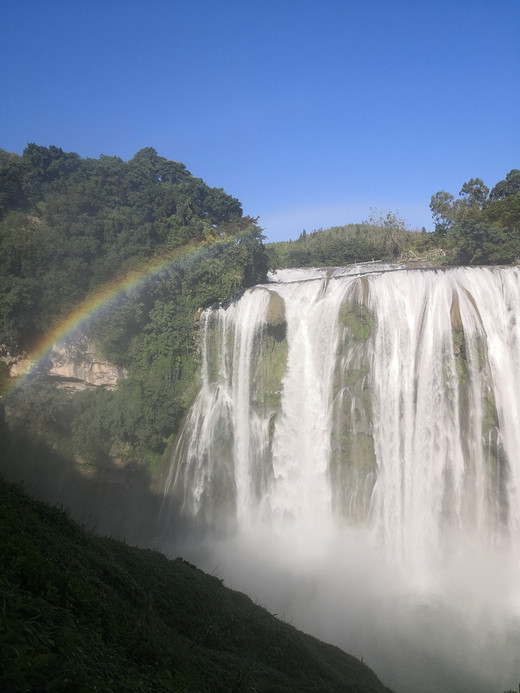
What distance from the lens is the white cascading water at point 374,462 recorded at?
41.0 ft

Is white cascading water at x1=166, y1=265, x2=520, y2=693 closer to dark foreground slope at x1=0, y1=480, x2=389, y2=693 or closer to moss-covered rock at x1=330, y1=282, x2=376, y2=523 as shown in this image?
moss-covered rock at x1=330, y1=282, x2=376, y2=523

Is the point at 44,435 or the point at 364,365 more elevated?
the point at 364,365

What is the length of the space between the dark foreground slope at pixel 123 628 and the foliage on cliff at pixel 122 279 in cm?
1208

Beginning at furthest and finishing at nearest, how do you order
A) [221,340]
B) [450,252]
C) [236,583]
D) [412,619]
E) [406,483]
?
[450,252]
[221,340]
[406,483]
[236,583]
[412,619]

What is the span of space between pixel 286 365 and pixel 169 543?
7.87 m

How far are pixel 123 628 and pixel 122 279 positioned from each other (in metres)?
19.2

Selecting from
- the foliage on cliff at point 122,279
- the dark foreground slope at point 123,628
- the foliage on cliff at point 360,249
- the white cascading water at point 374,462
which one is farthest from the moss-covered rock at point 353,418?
the foliage on cliff at point 360,249

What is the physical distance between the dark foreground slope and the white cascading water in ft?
17.6

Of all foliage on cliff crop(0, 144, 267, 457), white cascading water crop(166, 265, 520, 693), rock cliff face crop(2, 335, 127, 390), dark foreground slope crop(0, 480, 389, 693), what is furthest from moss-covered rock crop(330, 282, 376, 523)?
rock cliff face crop(2, 335, 127, 390)

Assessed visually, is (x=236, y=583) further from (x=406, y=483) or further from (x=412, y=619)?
Answer: (x=406, y=483)

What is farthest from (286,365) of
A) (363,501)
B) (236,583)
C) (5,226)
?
(5,226)

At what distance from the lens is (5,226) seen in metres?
22.5

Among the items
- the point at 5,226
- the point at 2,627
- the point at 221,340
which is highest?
the point at 5,226

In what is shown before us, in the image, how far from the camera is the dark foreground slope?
2525mm
